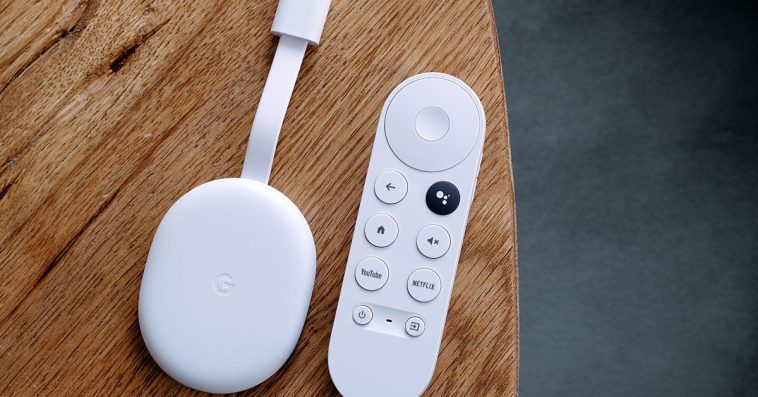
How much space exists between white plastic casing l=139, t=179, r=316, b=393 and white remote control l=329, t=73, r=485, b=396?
37 mm

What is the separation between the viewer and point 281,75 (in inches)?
18.6

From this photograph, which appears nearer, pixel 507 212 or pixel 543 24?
pixel 507 212

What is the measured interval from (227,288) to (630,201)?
2.05ft

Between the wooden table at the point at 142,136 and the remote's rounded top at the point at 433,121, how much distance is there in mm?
31

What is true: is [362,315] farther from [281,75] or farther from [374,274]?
[281,75]

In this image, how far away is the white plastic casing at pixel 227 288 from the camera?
455mm

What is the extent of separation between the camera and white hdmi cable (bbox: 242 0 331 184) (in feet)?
1.54

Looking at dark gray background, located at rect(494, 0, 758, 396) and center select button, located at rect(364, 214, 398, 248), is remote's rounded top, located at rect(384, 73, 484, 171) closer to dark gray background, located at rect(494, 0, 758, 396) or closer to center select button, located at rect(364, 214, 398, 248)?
center select button, located at rect(364, 214, 398, 248)

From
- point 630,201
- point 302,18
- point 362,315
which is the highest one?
point 302,18

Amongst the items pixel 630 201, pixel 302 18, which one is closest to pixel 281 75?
pixel 302 18

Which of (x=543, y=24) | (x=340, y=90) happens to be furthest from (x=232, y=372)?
(x=543, y=24)

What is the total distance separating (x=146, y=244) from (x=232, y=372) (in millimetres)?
104

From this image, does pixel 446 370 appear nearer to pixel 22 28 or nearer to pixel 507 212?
pixel 507 212

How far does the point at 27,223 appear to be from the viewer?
0.49 metres
